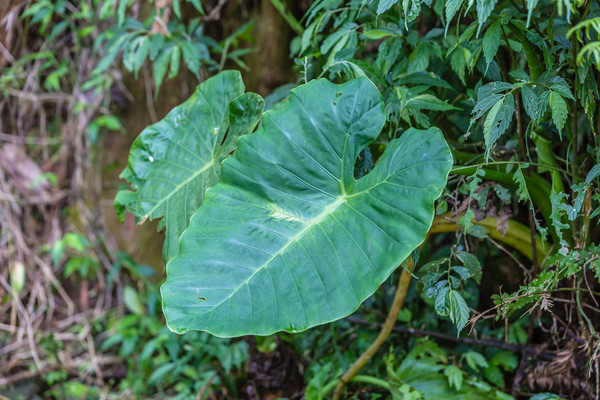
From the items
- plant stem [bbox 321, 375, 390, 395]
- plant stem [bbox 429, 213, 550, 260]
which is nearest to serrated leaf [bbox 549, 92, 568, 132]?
plant stem [bbox 429, 213, 550, 260]

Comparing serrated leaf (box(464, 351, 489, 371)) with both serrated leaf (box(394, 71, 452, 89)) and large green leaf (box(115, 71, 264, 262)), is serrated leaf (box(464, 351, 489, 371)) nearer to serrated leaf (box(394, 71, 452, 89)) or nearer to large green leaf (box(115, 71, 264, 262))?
serrated leaf (box(394, 71, 452, 89))

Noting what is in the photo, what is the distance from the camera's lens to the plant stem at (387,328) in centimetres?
129

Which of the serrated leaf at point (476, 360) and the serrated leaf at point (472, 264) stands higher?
the serrated leaf at point (472, 264)

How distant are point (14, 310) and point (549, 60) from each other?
2663 mm

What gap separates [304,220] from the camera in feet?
3.44

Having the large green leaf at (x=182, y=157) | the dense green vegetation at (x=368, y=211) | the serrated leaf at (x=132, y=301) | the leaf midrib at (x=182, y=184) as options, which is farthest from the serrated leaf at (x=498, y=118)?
the serrated leaf at (x=132, y=301)

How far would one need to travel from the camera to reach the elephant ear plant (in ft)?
3.02

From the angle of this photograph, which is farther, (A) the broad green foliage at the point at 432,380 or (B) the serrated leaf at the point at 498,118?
(A) the broad green foliage at the point at 432,380

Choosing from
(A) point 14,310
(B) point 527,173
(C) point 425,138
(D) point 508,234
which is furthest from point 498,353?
(A) point 14,310

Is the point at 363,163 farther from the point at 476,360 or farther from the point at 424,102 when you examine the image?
the point at 476,360

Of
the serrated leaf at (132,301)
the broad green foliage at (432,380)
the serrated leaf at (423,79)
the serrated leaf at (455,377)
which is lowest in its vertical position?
the serrated leaf at (132,301)

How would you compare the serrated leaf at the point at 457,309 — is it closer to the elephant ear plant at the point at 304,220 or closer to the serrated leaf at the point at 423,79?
the elephant ear plant at the point at 304,220

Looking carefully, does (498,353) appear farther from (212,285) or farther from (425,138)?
(212,285)

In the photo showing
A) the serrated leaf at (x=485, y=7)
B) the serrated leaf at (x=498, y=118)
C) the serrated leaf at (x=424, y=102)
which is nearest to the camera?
the serrated leaf at (x=485, y=7)
